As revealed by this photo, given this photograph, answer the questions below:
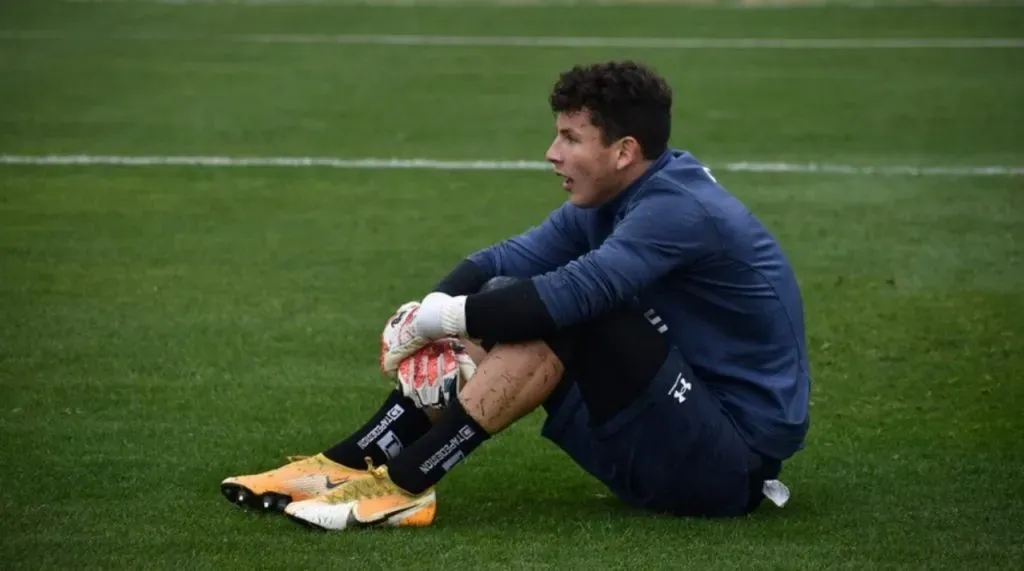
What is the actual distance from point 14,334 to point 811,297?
3712mm

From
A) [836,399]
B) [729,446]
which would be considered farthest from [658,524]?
[836,399]

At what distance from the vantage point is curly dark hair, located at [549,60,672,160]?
5441 mm

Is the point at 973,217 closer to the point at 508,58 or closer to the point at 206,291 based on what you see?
the point at 206,291

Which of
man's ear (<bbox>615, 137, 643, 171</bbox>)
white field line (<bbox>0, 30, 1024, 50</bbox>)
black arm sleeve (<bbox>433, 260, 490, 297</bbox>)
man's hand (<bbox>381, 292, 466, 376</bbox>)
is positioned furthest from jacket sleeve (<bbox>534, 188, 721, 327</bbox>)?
white field line (<bbox>0, 30, 1024, 50</bbox>)

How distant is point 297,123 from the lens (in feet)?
43.9

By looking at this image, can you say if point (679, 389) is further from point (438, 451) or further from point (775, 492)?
point (438, 451)

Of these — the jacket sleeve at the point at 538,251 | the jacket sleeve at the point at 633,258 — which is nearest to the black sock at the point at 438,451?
the jacket sleeve at the point at 633,258

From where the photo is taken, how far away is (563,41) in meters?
18.0

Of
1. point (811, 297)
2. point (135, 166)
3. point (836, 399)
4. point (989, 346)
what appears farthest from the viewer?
point (135, 166)

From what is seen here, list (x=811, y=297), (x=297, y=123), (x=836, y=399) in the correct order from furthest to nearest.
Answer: (x=297, y=123) < (x=811, y=297) < (x=836, y=399)

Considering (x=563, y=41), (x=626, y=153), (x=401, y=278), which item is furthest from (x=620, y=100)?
(x=563, y=41)

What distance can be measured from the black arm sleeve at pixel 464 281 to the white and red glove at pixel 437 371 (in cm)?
41

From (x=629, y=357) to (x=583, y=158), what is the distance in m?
0.64

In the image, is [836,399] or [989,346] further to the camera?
[989,346]
